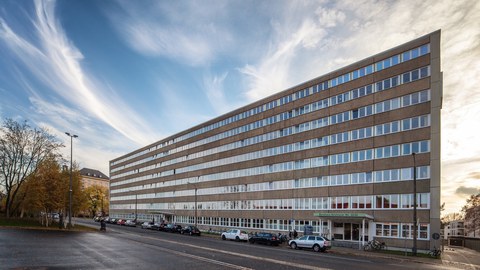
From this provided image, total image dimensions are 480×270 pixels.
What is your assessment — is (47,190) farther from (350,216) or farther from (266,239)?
(350,216)

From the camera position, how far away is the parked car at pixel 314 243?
34625 millimetres

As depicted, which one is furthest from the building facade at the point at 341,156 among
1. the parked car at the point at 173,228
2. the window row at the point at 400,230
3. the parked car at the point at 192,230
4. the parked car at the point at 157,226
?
the parked car at the point at 157,226

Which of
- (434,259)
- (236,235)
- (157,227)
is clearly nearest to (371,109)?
(434,259)

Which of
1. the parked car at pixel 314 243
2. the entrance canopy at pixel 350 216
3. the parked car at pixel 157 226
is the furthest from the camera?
the parked car at pixel 157 226

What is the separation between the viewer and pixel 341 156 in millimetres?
48188

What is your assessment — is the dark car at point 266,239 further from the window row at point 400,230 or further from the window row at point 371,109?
the window row at point 371,109

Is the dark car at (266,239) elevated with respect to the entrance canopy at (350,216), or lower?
lower

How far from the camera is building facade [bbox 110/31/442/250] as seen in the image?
39.5m

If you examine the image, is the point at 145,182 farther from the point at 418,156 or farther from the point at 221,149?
the point at 418,156

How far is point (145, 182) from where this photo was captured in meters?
112

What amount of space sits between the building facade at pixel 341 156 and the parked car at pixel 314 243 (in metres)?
6.43

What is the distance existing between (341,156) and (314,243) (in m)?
16.1

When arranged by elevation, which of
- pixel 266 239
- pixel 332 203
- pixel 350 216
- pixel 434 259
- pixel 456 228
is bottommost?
pixel 456 228

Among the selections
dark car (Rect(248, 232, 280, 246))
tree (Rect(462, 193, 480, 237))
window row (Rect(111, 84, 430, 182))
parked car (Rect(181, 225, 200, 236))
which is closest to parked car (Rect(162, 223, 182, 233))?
parked car (Rect(181, 225, 200, 236))
